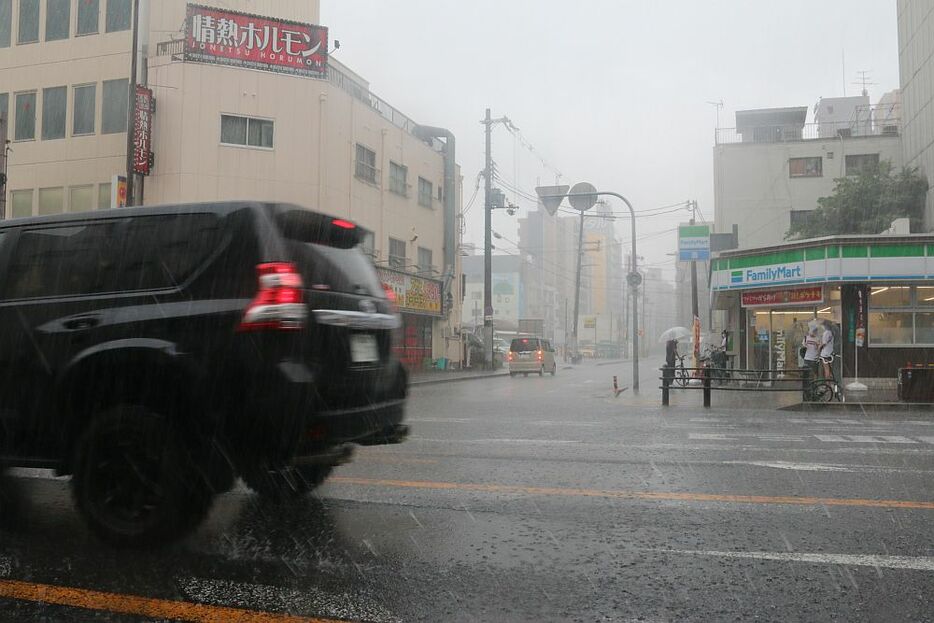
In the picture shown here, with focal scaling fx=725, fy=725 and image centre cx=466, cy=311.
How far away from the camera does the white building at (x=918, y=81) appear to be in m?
31.7

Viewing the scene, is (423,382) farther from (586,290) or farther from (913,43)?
(586,290)

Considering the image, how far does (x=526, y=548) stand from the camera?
163 inches

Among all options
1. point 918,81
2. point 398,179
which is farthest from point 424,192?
point 918,81

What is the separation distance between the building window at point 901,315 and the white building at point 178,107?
16.2m

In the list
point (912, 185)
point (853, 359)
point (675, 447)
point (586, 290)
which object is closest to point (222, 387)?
point (675, 447)

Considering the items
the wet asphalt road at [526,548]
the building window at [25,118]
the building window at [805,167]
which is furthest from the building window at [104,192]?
the building window at [805,167]

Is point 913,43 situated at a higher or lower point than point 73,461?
higher

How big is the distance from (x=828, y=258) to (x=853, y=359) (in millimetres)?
2909

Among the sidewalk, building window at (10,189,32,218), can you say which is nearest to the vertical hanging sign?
the sidewalk

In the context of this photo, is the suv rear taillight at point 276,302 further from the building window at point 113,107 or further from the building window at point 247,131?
the building window at point 113,107

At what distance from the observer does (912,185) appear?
3425cm

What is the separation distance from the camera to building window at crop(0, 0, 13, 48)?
27.8m

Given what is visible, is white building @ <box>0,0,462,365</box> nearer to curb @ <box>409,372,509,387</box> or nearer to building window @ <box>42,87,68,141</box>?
building window @ <box>42,87,68,141</box>

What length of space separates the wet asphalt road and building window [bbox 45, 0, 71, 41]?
1024 inches
